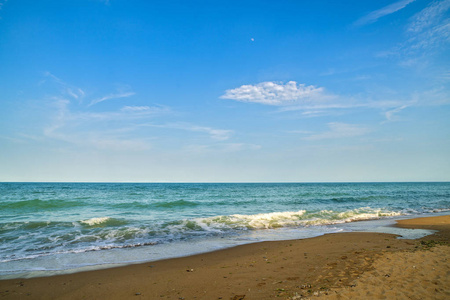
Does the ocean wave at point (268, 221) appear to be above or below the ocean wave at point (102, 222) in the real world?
below

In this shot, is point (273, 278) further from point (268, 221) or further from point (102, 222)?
point (102, 222)

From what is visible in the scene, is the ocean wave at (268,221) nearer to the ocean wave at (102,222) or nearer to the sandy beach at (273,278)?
the ocean wave at (102,222)

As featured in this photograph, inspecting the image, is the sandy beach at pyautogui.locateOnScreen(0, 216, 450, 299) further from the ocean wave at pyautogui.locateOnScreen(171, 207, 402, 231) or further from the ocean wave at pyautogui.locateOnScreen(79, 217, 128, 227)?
the ocean wave at pyautogui.locateOnScreen(79, 217, 128, 227)

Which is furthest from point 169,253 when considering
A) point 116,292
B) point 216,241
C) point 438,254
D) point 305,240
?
point 438,254

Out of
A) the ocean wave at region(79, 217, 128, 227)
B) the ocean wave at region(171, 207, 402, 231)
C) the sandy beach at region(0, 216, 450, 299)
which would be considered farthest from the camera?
the ocean wave at region(171, 207, 402, 231)

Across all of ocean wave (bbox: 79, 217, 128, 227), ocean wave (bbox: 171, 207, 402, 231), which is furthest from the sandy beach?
ocean wave (bbox: 79, 217, 128, 227)

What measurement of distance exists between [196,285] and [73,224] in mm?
11878

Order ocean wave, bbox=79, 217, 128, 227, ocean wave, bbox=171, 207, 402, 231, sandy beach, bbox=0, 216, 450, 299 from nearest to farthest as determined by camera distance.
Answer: sandy beach, bbox=0, 216, 450, 299, ocean wave, bbox=79, 217, 128, 227, ocean wave, bbox=171, 207, 402, 231

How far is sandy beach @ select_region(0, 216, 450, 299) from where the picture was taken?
5250 mm

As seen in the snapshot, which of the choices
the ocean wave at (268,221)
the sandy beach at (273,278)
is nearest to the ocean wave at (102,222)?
the ocean wave at (268,221)

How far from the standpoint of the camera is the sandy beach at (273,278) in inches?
207

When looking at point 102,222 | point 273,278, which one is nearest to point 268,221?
point 102,222

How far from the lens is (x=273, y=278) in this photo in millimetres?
6242

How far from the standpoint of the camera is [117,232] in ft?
42.3
